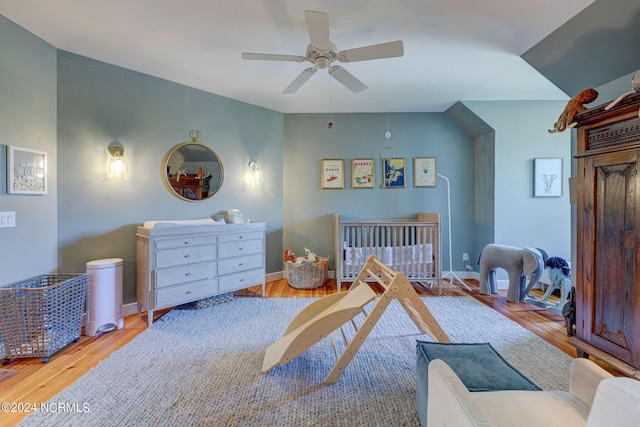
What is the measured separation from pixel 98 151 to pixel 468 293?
450 cm

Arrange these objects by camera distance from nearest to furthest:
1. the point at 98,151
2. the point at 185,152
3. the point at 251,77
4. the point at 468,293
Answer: the point at 98,151, the point at 251,77, the point at 185,152, the point at 468,293

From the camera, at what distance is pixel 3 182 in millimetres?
2062

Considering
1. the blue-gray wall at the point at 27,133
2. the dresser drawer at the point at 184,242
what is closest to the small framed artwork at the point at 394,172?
the dresser drawer at the point at 184,242

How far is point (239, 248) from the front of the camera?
3115mm

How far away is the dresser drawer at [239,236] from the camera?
2975 millimetres

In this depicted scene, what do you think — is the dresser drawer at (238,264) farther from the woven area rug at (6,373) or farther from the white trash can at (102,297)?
the woven area rug at (6,373)

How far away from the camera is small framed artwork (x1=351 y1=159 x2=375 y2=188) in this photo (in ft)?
13.9

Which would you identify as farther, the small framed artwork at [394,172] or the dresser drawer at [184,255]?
the small framed artwork at [394,172]

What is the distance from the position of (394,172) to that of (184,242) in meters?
3.06

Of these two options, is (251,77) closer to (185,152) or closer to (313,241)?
(185,152)

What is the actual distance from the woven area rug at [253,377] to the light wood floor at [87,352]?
0.11 meters

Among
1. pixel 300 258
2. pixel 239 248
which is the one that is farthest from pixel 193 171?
pixel 300 258

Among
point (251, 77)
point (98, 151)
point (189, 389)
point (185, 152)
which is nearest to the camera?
point (189, 389)

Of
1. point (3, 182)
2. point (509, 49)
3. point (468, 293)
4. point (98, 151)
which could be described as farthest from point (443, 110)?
point (3, 182)
